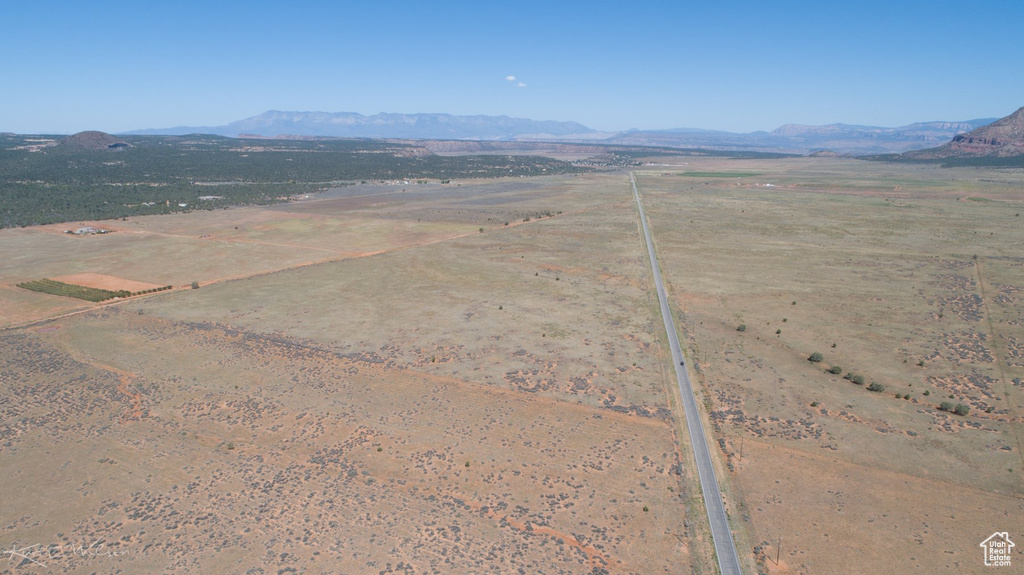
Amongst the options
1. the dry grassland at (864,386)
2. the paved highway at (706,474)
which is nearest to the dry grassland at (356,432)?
the paved highway at (706,474)

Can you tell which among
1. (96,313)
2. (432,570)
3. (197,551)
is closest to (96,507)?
(197,551)

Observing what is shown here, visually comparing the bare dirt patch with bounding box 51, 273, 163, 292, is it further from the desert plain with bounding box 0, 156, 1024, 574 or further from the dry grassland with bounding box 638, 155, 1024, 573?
the dry grassland with bounding box 638, 155, 1024, 573

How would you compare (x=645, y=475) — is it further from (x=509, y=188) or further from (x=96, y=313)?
(x=509, y=188)

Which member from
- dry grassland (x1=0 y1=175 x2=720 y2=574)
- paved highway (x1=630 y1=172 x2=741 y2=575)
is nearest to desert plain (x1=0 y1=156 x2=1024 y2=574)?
dry grassland (x1=0 y1=175 x2=720 y2=574)

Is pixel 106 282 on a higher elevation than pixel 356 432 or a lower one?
higher

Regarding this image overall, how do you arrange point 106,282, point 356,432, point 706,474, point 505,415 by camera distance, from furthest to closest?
point 106,282
point 505,415
point 356,432
point 706,474

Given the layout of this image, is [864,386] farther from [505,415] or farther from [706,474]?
[505,415]

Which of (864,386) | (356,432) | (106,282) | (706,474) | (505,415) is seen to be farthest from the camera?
(106,282)

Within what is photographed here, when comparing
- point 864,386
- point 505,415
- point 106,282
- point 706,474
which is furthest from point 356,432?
point 106,282

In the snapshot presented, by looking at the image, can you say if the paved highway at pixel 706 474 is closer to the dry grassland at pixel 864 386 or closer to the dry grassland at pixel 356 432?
the dry grassland at pixel 356 432
